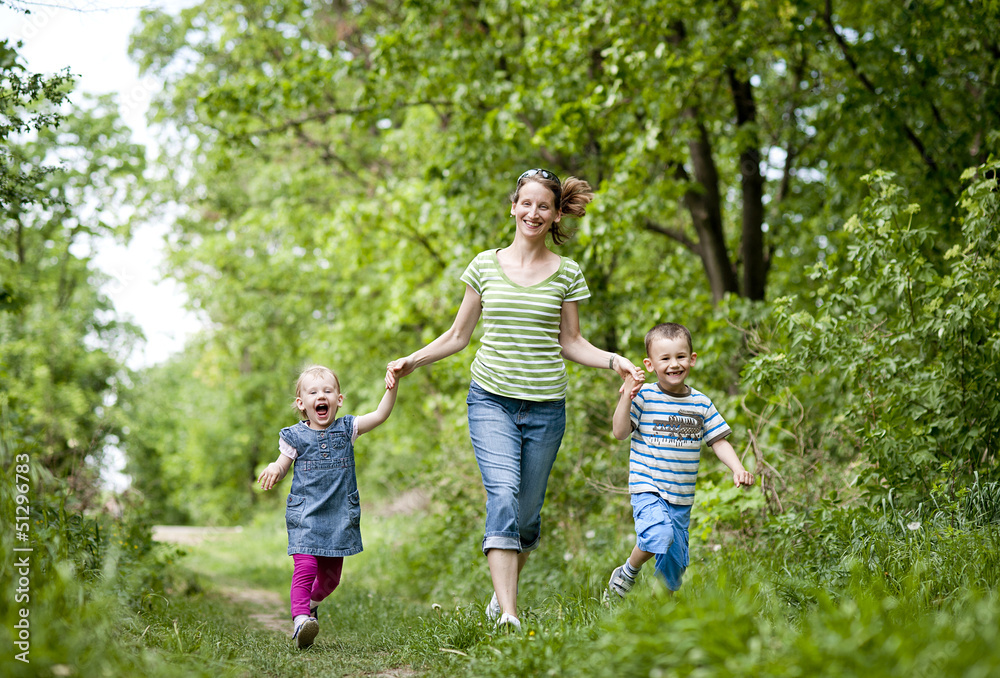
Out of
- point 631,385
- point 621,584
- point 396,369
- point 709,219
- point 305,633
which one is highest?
point 709,219

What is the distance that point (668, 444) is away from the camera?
3.90 meters

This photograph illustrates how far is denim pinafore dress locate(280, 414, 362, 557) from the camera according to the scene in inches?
167

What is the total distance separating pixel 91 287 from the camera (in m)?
17.2

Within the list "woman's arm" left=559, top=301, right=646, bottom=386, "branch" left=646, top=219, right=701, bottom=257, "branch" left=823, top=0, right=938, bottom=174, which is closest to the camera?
"woman's arm" left=559, top=301, right=646, bottom=386

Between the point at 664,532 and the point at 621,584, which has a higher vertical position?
the point at 664,532

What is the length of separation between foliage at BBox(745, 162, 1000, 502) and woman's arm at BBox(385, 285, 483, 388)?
A: 6.14 feet

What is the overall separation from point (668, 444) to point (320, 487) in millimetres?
1823

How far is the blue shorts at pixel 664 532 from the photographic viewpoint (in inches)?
147

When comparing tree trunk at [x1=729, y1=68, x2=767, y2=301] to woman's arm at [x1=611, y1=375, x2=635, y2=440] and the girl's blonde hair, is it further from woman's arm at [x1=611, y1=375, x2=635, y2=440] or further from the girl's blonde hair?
the girl's blonde hair

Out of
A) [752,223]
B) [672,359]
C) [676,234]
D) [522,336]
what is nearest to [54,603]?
[522,336]

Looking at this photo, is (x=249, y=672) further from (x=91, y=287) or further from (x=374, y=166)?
(x=91, y=287)

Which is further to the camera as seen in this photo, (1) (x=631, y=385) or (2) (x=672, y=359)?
(2) (x=672, y=359)

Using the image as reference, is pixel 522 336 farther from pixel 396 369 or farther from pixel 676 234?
pixel 676 234

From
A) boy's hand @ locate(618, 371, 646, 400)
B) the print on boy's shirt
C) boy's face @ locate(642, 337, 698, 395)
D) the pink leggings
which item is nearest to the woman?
boy's hand @ locate(618, 371, 646, 400)
